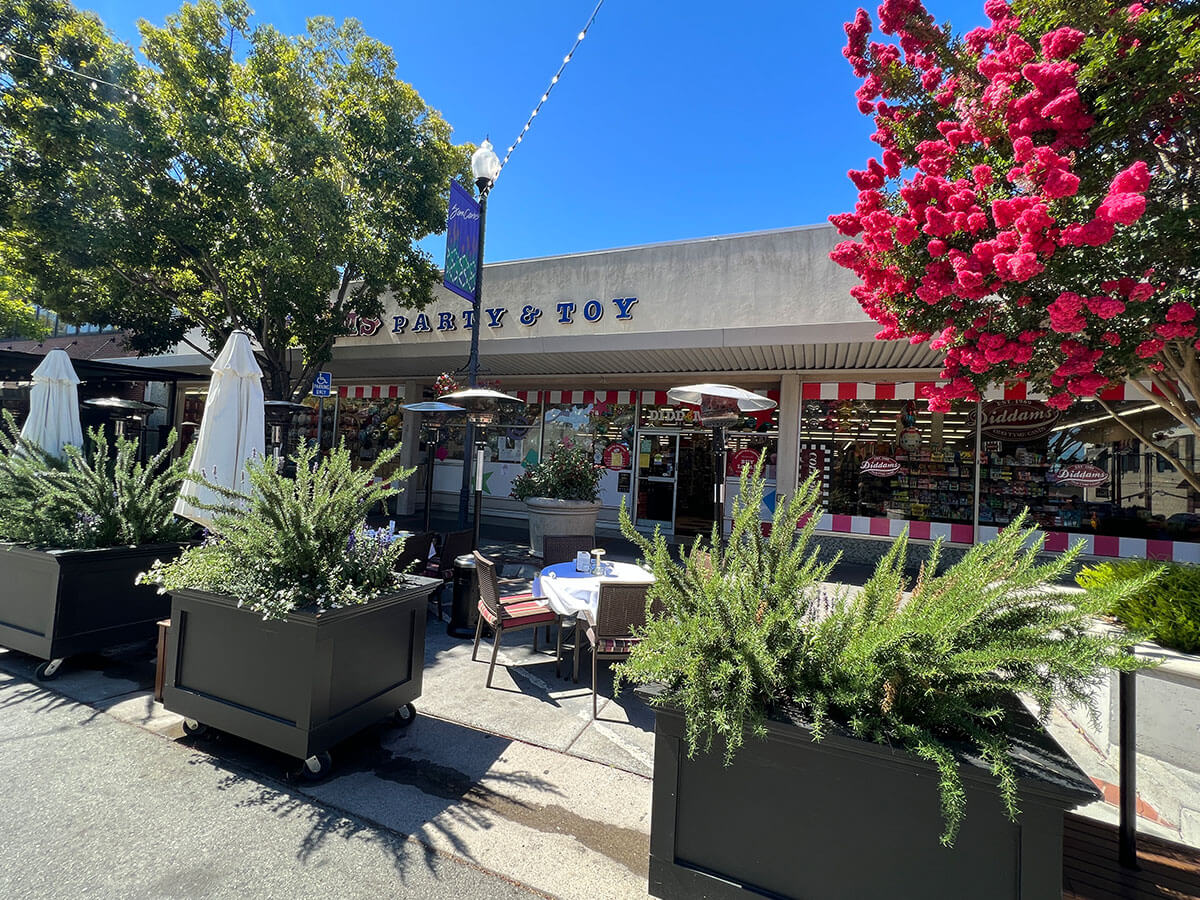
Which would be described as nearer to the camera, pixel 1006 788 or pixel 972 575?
pixel 1006 788

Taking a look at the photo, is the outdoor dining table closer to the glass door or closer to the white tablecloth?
the white tablecloth

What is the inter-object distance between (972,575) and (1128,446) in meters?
8.02

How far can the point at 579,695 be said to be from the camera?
13.4 ft

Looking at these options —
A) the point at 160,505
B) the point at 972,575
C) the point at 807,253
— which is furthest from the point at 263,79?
the point at 972,575

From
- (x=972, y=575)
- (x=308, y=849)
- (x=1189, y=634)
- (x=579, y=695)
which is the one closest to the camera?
(x=972, y=575)

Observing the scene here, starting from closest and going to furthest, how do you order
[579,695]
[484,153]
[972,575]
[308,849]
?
[972,575], [308,849], [579,695], [484,153]

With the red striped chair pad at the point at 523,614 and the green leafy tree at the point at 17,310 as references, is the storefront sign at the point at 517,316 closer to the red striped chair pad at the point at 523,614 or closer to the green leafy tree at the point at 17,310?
the red striped chair pad at the point at 523,614

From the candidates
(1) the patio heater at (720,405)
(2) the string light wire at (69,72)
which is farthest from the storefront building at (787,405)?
(2) the string light wire at (69,72)

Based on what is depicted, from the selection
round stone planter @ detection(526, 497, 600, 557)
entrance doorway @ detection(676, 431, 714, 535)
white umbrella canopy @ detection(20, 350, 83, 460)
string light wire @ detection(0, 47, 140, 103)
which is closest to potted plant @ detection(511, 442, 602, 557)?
round stone planter @ detection(526, 497, 600, 557)

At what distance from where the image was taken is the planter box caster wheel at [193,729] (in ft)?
10.6

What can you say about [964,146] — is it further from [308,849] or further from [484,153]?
[484,153]

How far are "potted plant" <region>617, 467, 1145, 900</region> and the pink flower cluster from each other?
1.57 metres

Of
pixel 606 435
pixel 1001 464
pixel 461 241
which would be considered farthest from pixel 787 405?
pixel 461 241

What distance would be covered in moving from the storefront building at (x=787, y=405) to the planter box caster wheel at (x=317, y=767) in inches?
170
